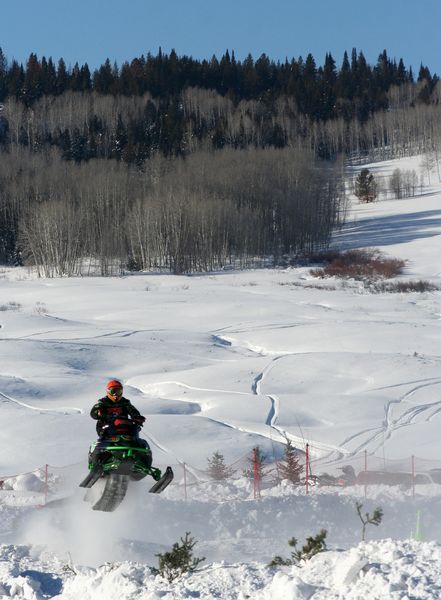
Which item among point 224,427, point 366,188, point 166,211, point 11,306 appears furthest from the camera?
point 366,188

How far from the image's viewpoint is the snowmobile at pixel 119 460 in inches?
334

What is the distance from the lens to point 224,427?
54.2 ft

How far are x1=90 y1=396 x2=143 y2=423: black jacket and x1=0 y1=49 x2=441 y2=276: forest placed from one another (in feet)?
162

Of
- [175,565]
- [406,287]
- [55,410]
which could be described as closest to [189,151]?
[406,287]

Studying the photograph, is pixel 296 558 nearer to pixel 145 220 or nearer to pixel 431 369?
pixel 431 369

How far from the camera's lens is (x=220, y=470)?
12734 millimetres

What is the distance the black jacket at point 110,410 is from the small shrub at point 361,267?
42.9 metres

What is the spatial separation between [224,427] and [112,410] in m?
8.11

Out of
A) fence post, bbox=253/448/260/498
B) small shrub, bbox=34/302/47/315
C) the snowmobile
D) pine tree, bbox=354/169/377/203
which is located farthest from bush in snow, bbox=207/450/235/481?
pine tree, bbox=354/169/377/203

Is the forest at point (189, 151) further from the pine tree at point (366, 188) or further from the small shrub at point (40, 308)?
the small shrub at point (40, 308)

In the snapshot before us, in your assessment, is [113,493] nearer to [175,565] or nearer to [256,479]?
[175,565]

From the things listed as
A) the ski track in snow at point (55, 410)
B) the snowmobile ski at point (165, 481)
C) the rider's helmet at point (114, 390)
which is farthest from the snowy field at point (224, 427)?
the rider's helmet at point (114, 390)

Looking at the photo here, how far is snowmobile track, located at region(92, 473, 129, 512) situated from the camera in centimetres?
870

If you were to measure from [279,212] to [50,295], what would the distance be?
32.2 meters
